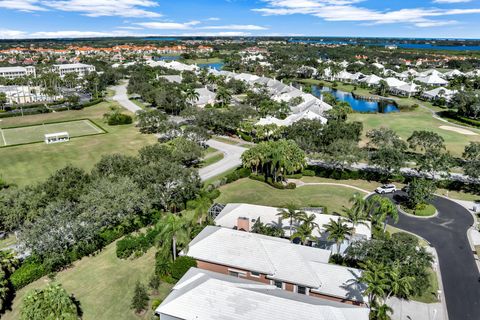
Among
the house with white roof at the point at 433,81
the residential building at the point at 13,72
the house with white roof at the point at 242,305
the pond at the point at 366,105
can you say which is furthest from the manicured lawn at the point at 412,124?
the residential building at the point at 13,72

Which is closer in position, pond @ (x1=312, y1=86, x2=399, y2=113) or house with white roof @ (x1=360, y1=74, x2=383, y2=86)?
pond @ (x1=312, y1=86, x2=399, y2=113)

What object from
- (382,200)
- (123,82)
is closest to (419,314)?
(382,200)

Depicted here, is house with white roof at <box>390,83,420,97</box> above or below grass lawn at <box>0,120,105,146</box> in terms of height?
above

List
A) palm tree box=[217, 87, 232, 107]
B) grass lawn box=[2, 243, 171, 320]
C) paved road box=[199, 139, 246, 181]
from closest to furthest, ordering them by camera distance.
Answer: grass lawn box=[2, 243, 171, 320], paved road box=[199, 139, 246, 181], palm tree box=[217, 87, 232, 107]

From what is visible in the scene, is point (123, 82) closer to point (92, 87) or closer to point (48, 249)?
point (92, 87)

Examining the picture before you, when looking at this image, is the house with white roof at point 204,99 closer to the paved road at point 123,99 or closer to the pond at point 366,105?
the paved road at point 123,99

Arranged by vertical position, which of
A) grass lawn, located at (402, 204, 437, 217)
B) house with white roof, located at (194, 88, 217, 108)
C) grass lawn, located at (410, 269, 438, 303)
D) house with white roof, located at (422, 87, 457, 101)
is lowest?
grass lawn, located at (410, 269, 438, 303)

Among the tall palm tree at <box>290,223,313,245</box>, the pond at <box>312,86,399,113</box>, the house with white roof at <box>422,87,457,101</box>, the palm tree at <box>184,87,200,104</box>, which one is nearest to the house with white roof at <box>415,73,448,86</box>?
the house with white roof at <box>422,87,457,101</box>

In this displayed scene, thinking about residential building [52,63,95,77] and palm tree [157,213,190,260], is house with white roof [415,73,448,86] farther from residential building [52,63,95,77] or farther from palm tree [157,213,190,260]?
residential building [52,63,95,77]
